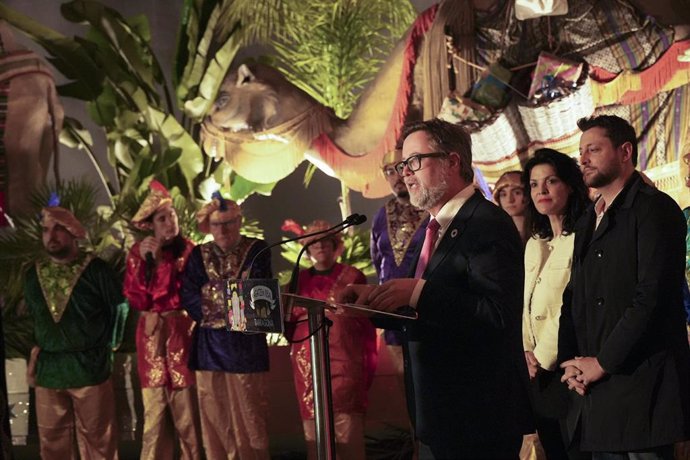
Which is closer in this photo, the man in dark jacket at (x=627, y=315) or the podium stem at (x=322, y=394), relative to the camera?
the podium stem at (x=322, y=394)

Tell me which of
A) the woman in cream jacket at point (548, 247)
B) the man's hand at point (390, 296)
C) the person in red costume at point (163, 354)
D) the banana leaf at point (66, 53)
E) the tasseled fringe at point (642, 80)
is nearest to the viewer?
the man's hand at point (390, 296)

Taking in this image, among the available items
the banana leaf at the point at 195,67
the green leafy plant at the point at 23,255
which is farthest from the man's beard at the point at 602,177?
the banana leaf at the point at 195,67

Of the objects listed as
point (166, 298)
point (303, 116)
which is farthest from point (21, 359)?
point (303, 116)

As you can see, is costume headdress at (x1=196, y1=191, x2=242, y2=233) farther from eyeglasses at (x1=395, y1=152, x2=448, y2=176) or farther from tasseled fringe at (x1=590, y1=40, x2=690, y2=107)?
eyeglasses at (x1=395, y1=152, x2=448, y2=176)

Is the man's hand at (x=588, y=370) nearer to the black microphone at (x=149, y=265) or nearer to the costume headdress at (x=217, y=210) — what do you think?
the costume headdress at (x=217, y=210)

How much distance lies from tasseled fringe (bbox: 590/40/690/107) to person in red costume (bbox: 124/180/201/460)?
2.38 m

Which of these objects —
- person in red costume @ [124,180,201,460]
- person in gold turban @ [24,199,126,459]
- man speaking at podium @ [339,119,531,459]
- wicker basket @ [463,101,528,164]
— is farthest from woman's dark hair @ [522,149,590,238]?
person in gold turban @ [24,199,126,459]

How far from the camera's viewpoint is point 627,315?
2785 millimetres

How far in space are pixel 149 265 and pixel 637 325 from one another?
329 cm

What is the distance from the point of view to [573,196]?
12.4 feet

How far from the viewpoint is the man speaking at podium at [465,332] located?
2.50m

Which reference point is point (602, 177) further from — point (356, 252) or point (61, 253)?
point (356, 252)

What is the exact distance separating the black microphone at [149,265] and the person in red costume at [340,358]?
0.82m

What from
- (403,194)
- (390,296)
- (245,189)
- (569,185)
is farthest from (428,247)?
(245,189)
